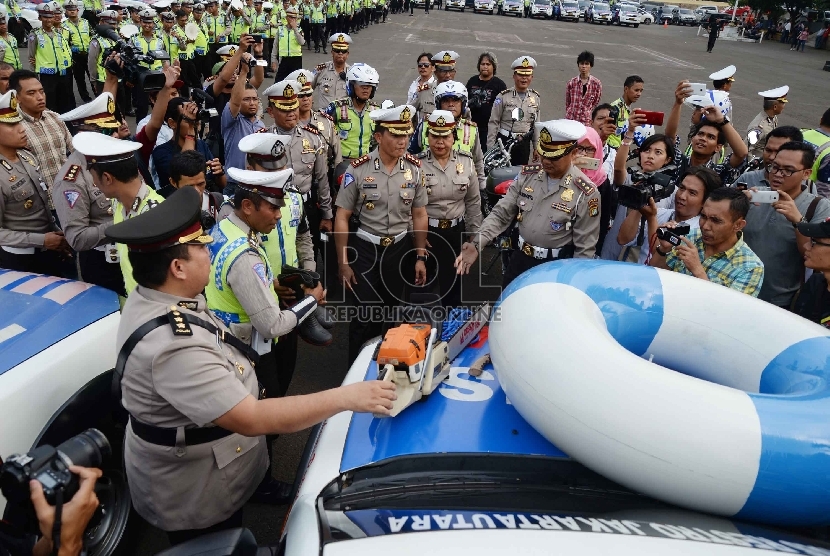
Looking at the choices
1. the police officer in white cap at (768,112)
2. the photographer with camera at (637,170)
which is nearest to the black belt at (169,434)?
Result: the photographer with camera at (637,170)

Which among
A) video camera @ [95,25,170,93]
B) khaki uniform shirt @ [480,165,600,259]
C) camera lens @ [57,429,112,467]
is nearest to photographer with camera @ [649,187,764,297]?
khaki uniform shirt @ [480,165,600,259]

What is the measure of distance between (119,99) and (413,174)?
914 centimetres

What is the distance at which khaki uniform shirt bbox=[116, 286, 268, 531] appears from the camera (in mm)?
1832

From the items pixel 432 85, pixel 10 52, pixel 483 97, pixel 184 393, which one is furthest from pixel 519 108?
pixel 10 52

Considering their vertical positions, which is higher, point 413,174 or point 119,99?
point 413,174

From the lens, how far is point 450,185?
180 inches

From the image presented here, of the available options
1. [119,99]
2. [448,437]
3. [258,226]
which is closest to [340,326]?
[258,226]

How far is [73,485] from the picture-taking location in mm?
1545

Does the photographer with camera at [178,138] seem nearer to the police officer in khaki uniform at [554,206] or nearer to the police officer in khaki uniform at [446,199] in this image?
the police officer in khaki uniform at [446,199]

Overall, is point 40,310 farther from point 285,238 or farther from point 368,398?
point 368,398

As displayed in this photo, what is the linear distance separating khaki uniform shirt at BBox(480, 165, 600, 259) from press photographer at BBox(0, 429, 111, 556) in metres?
2.76

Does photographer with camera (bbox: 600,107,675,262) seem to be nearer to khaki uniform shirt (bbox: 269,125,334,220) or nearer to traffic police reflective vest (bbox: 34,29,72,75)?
khaki uniform shirt (bbox: 269,125,334,220)

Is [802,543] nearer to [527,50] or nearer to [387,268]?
[387,268]

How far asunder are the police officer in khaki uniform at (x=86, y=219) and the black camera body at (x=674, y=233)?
123 inches
